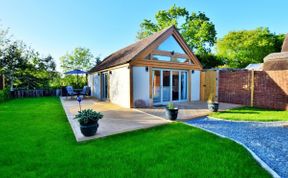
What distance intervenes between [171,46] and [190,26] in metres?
19.6

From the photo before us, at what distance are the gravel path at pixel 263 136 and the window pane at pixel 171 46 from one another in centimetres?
588

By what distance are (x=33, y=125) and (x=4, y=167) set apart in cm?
364

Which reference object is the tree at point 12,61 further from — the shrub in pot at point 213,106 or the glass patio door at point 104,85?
the shrub in pot at point 213,106

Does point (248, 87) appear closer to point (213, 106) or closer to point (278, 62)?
point (278, 62)

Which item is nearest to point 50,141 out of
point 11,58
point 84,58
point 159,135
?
point 159,135

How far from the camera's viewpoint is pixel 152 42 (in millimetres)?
11828

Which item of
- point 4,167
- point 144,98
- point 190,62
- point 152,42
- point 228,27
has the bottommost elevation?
point 4,167

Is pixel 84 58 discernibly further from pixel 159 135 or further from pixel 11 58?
pixel 159 135

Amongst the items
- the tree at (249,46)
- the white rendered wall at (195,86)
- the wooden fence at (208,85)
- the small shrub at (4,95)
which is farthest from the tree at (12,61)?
the tree at (249,46)

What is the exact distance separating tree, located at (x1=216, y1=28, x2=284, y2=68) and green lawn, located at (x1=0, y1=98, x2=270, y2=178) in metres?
29.9

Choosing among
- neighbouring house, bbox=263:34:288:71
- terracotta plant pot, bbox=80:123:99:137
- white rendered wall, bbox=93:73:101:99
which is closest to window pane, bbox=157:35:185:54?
neighbouring house, bbox=263:34:288:71

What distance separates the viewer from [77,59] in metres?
31.1

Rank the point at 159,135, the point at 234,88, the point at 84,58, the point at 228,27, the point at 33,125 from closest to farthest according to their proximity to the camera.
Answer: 1. the point at 159,135
2. the point at 33,125
3. the point at 234,88
4. the point at 84,58
5. the point at 228,27

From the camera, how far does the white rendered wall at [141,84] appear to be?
1131 cm
